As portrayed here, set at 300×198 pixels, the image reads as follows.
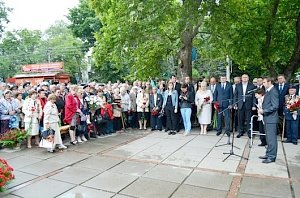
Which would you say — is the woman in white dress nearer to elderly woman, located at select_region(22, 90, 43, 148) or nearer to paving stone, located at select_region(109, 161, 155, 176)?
paving stone, located at select_region(109, 161, 155, 176)

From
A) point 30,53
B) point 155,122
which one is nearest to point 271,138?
point 155,122

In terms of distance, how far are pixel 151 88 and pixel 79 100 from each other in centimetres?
313

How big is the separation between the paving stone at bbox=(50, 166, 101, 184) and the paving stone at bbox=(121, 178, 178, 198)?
41.5 inches

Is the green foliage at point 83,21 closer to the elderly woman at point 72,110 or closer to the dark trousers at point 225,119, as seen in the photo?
the elderly woman at point 72,110

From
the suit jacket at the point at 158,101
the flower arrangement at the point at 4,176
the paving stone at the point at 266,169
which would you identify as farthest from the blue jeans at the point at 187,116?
the flower arrangement at the point at 4,176

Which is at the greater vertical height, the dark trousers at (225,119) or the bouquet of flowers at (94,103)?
the bouquet of flowers at (94,103)

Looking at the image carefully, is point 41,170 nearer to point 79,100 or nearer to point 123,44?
point 79,100

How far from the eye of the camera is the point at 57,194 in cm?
504

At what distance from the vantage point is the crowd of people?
841cm

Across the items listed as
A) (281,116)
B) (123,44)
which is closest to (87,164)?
(123,44)

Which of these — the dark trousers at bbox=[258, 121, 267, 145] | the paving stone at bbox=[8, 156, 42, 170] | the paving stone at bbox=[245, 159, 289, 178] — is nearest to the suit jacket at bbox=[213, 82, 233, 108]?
the dark trousers at bbox=[258, 121, 267, 145]

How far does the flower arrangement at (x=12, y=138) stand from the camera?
821 cm

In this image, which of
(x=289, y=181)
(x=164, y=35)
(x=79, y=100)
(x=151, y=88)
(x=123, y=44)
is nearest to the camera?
(x=289, y=181)

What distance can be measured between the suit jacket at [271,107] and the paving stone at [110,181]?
3229mm
